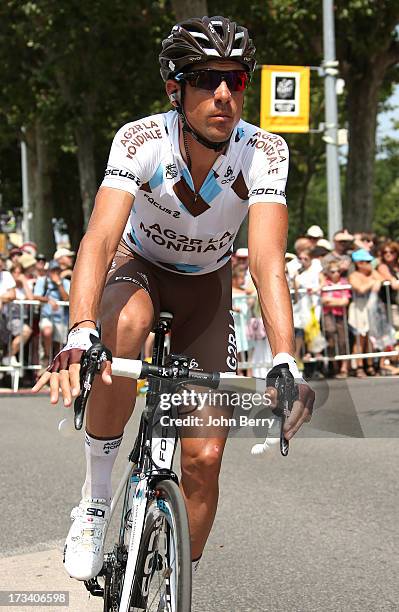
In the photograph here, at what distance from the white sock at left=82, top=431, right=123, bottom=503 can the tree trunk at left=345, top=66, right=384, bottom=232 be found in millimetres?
26122

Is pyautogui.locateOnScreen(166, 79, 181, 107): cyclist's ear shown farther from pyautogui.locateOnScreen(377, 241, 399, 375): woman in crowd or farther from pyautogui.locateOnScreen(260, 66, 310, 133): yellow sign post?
pyautogui.locateOnScreen(260, 66, 310, 133): yellow sign post

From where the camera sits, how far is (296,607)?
5070 millimetres

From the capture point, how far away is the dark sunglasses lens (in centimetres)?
391

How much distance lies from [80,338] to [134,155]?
Result: 934mm

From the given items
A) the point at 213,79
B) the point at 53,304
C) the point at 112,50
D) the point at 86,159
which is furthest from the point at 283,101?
the point at 213,79

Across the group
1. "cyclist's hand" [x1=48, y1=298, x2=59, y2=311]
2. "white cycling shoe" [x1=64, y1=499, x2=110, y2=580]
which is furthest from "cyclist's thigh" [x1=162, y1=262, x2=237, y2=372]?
"cyclist's hand" [x1=48, y1=298, x2=59, y2=311]

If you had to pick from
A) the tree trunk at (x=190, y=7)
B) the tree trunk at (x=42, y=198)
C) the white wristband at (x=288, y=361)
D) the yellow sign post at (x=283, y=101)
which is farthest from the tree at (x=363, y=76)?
the white wristband at (x=288, y=361)

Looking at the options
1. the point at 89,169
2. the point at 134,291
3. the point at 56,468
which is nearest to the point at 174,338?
the point at 134,291

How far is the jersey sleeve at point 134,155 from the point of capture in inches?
156

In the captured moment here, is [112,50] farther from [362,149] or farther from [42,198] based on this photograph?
[362,149]

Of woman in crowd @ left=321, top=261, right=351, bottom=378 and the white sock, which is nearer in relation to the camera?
the white sock

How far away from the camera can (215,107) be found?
393 centimetres

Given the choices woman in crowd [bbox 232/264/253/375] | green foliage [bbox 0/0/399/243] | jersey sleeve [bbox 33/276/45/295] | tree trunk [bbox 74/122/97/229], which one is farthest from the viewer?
tree trunk [bbox 74/122/97/229]

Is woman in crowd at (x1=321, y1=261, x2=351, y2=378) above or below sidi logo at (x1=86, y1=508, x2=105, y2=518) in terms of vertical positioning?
below
